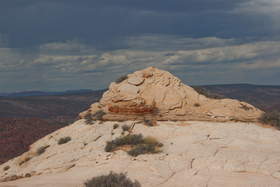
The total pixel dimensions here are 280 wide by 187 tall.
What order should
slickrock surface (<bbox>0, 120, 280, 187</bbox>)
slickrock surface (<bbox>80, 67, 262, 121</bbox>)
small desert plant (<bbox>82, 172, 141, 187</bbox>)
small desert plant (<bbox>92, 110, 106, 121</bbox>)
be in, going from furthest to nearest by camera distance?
small desert plant (<bbox>92, 110, 106, 121</bbox>), slickrock surface (<bbox>80, 67, 262, 121</bbox>), slickrock surface (<bbox>0, 120, 280, 187</bbox>), small desert plant (<bbox>82, 172, 141, 187</bbox>)

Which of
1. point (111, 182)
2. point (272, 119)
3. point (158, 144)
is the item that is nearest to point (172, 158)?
point (158, 144)

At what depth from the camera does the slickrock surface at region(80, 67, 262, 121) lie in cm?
2425

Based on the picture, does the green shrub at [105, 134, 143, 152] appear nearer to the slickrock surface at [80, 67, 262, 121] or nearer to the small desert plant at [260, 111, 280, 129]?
the slickrock surface at [80, 67, 262, 121]

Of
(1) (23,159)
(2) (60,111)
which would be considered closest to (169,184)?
(1) (23,159)

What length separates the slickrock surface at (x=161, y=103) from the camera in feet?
79.6

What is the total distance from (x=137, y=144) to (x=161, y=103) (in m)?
6.16

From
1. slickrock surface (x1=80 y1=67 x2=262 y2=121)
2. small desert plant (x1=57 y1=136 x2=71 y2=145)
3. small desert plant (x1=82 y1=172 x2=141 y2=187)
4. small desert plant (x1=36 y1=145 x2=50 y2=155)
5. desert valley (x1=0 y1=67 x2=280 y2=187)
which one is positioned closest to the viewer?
small desert plant (x1=82 y1=172 x2=141 y2=187)

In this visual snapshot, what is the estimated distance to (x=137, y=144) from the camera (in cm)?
2017

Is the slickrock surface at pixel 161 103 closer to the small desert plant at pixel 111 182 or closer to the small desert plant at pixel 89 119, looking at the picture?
the small desert plant at pixel 89 119

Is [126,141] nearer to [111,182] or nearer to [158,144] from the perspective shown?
[158,144]

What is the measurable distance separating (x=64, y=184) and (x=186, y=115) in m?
12.1

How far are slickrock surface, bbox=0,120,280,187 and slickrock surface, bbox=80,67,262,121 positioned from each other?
1235 mm

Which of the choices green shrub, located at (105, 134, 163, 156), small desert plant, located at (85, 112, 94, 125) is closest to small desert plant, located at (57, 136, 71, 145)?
small desert plant, located at (85, 112, 94, 125)

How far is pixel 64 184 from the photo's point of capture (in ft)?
48.0
